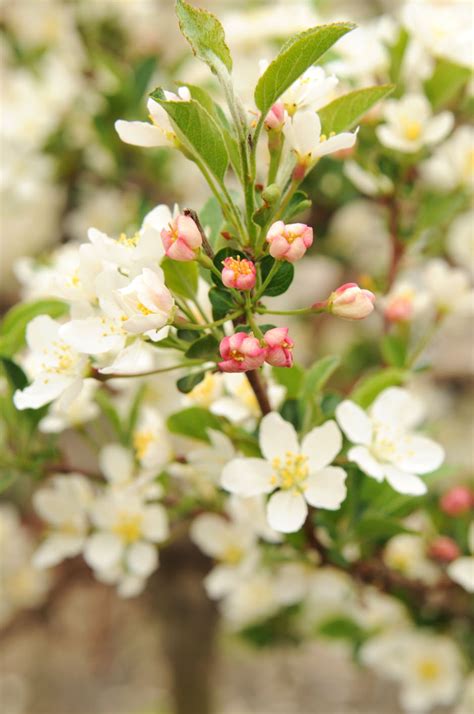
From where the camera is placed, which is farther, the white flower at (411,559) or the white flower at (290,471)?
the white flower at (411,559)

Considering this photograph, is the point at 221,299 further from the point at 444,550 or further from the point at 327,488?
the point at 444,550

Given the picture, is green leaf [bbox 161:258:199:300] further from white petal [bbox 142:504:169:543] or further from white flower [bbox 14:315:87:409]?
white petal [bbox 142:504:169:543]

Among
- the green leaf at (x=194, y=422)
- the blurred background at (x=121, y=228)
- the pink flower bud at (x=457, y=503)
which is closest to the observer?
the green leaf at (x=194, y=422)

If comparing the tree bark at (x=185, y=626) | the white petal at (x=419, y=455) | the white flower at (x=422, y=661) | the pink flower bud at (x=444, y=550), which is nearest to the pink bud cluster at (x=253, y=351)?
the white petal at (x=419, y=455)

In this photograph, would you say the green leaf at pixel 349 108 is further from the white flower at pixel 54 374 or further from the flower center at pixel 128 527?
the flower center at pixel 128 527

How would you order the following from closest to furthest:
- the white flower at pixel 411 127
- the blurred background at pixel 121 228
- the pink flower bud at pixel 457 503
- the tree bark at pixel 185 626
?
the white flower at pixel 411 127, the pink flower bud at pixel 457 503, the blurred background at pixel 121 228, the tree bark at pixel 185 626

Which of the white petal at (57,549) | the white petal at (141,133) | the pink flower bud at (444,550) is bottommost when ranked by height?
the pink flower bud at (444,550)

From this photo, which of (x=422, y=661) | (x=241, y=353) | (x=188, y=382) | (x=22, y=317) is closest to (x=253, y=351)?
(x=241, y=353)
